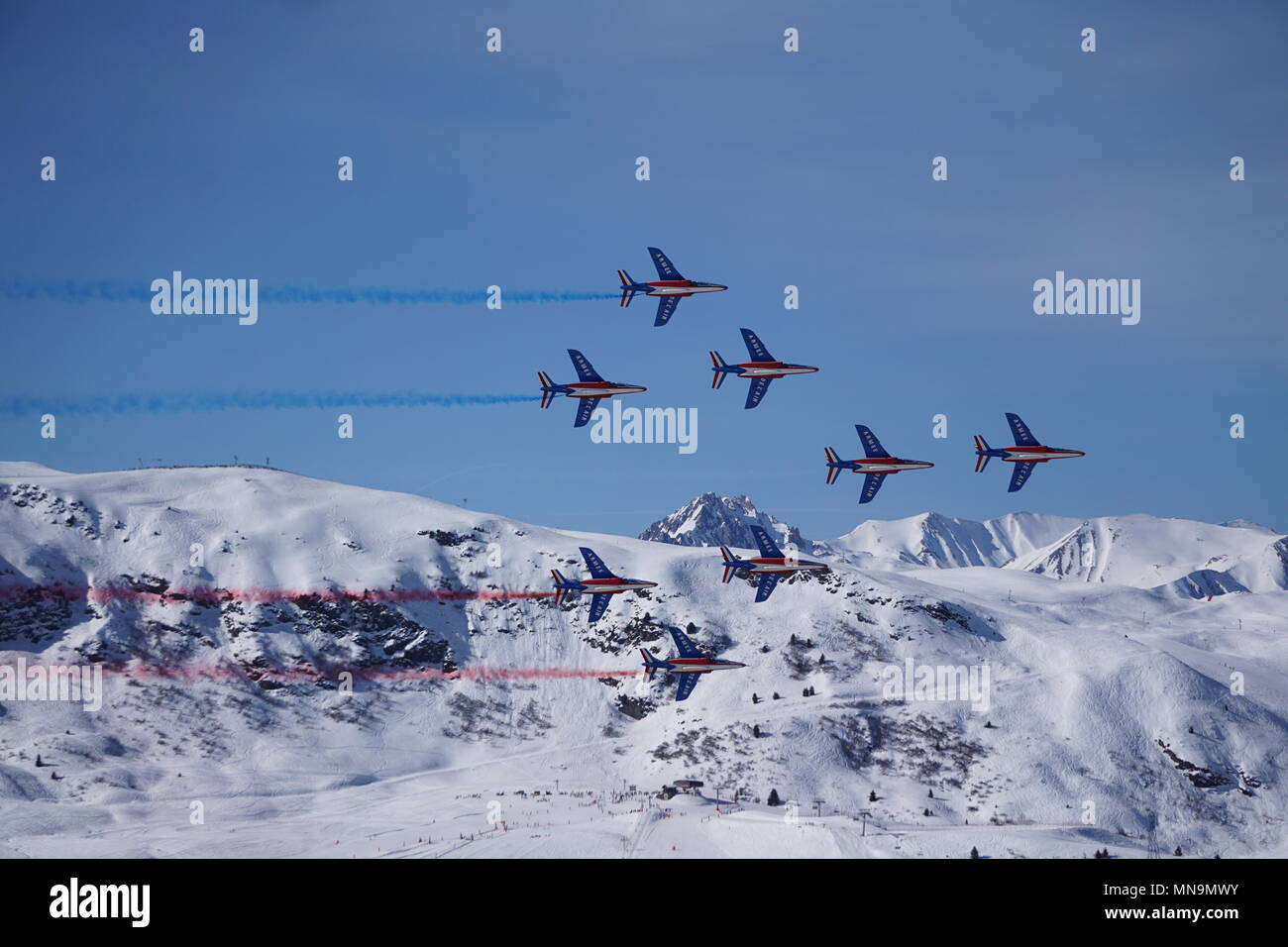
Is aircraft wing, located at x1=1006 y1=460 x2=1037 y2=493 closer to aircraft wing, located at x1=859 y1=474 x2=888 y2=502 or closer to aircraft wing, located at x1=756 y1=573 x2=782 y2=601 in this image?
aircraft wing, located at x1=859 y1=474 x2=888 y2=502

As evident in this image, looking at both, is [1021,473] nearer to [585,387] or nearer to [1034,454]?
[1034,454]

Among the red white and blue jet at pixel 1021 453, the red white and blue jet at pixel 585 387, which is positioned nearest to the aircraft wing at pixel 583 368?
the red white and blue jet at pixel 585 387

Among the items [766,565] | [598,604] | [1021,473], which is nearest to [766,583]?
[766,565]

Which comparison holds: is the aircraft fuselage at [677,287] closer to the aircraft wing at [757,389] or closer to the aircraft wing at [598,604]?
the aircraft wing at [757,389]
